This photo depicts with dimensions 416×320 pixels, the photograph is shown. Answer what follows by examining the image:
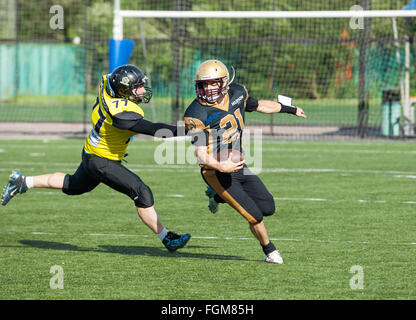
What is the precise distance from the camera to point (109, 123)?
7.50 m

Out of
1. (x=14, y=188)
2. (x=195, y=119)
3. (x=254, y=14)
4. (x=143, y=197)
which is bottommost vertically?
(x=14, y=188)

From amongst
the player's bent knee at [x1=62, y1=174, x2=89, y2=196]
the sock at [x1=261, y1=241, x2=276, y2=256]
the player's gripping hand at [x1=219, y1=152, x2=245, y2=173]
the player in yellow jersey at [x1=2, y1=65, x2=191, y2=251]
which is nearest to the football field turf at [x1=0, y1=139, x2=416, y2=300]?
the sock at [x1=261, y1=241, x2=276, y2=256]

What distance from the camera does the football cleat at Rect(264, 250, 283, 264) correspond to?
7044 millimetres

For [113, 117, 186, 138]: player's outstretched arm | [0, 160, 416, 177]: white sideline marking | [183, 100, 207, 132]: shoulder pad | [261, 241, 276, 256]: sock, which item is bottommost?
[0, 160, 416, 177]: white sideline marking

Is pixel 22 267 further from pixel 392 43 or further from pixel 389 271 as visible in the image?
pixel 392 43

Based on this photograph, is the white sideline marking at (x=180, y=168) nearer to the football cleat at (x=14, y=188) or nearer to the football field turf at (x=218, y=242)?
the football field turf at (x=218, y=242)

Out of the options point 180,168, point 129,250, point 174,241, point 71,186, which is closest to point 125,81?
point 71,186

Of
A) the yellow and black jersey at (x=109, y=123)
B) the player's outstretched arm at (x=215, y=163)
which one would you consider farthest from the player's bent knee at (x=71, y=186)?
the player's outstretched arm at (x=215, y=163)

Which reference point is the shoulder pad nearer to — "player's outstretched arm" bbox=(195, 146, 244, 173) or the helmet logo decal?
"player's outstretched arm" bbox=(195, 146, 244, 173)

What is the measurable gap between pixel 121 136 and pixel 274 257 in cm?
193

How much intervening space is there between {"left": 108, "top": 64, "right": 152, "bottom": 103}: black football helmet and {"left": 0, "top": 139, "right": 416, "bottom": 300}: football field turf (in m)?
1.55

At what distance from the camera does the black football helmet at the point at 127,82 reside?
732 centimetres

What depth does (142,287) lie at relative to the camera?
20.5ft

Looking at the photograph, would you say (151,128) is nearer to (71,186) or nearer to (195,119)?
(195,119)
